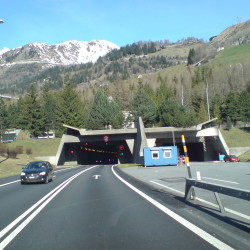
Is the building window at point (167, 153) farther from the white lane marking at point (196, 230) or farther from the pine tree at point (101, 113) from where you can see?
the pine tree at point (101, 113)

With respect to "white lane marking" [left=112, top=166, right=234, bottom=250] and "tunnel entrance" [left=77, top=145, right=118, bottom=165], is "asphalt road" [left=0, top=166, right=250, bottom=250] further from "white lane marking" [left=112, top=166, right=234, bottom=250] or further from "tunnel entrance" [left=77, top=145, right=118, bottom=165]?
"tunnel entrance" [left=77, top=145, right=118, bottom=165]

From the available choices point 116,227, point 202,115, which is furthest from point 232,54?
point 116,227

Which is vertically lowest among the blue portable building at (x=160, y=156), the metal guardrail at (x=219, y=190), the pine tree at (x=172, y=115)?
the metal guardrail at (x=219, y=190)

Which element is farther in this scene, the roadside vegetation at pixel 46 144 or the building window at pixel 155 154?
the roadside vegetation at pixel 46 144

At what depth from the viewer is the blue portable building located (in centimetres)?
4531

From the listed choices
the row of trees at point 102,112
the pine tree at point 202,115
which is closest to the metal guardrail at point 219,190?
the row of trees at point 102,112

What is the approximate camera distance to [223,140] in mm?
63656

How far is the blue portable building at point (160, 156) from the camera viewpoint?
45312 mm

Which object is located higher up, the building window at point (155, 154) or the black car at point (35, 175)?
the building window at point (155, 154)

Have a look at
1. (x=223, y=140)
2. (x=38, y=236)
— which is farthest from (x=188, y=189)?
(x=223, y=140)

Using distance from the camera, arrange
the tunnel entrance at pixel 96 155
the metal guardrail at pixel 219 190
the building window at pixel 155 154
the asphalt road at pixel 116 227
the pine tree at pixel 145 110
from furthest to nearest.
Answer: the pine tree at pixel 145 110
the tunnel entrance at pixel 96 155
the building window at pixel 155 154
the metal guardrail at pixel 219 190
the asphalt road at pixel 116 227

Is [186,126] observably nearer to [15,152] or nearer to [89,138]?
[89,138]

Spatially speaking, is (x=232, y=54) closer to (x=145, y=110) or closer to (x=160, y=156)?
(x=145, y=110)

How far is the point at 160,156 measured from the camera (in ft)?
149
